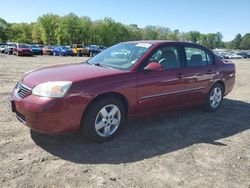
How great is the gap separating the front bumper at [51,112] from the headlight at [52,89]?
0.07 meters

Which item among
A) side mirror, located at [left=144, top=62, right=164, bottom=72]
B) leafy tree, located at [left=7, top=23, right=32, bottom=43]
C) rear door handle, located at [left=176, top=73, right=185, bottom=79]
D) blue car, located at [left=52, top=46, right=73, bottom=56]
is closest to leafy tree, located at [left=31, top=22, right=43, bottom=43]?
leafy tree, located at [left=7, top=23, right=32, bottom=43]

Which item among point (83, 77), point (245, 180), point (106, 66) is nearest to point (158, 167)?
point (245, 180)

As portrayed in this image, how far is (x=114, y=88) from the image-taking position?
4.67m

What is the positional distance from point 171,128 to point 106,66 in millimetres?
1668

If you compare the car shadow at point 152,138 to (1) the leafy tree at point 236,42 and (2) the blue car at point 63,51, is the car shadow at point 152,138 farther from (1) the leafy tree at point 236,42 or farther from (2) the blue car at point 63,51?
(1) the leafy tree at point 236,42

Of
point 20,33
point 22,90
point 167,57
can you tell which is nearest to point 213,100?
point 167,57

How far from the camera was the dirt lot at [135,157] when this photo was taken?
362 centimetres

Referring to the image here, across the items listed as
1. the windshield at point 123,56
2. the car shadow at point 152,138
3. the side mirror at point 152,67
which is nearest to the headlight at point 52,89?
the car shadow at point 152,138

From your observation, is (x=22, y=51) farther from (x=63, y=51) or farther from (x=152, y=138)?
(x=152, y=138)

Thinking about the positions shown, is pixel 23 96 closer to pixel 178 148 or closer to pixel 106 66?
pixel 106 66

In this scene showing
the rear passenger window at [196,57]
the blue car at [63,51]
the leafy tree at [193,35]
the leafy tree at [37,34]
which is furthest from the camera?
the leafy tree at [193,35]

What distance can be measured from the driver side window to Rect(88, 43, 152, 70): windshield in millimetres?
207

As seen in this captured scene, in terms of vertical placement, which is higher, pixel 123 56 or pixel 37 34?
pixel 37 34

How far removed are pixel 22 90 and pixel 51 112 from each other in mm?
763
